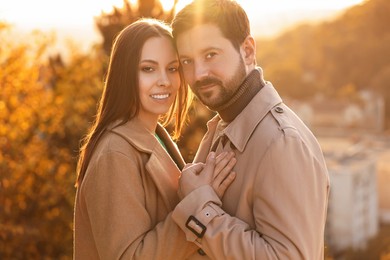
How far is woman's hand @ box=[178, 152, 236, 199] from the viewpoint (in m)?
2.68

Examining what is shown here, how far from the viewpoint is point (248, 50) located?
2828 millimetres

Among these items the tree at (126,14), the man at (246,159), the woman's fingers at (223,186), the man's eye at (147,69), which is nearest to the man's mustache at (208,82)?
the man at (246,159)

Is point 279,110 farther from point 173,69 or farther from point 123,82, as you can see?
point 123,82

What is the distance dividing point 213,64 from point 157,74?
0.31 m

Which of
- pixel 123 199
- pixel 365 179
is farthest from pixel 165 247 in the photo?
pixel 365 179

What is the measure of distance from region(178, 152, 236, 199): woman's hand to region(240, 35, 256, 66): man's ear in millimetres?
421

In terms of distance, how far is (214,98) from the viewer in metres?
2.77

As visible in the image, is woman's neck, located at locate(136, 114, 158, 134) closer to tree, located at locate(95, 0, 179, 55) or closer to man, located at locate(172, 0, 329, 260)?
man, located at locate(172, 0, 329, 260)

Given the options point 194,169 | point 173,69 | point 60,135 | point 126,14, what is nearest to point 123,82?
point 173,69

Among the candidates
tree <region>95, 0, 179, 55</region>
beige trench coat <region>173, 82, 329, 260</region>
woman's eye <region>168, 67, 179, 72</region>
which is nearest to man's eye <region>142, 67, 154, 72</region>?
woman's eye <region>168, 67, 179, 72</region>

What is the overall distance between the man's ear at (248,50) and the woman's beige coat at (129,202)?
0.56 m

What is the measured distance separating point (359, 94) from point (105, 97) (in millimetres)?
58468

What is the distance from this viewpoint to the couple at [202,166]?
2480mm

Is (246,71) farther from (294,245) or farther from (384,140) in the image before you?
(384,140)
